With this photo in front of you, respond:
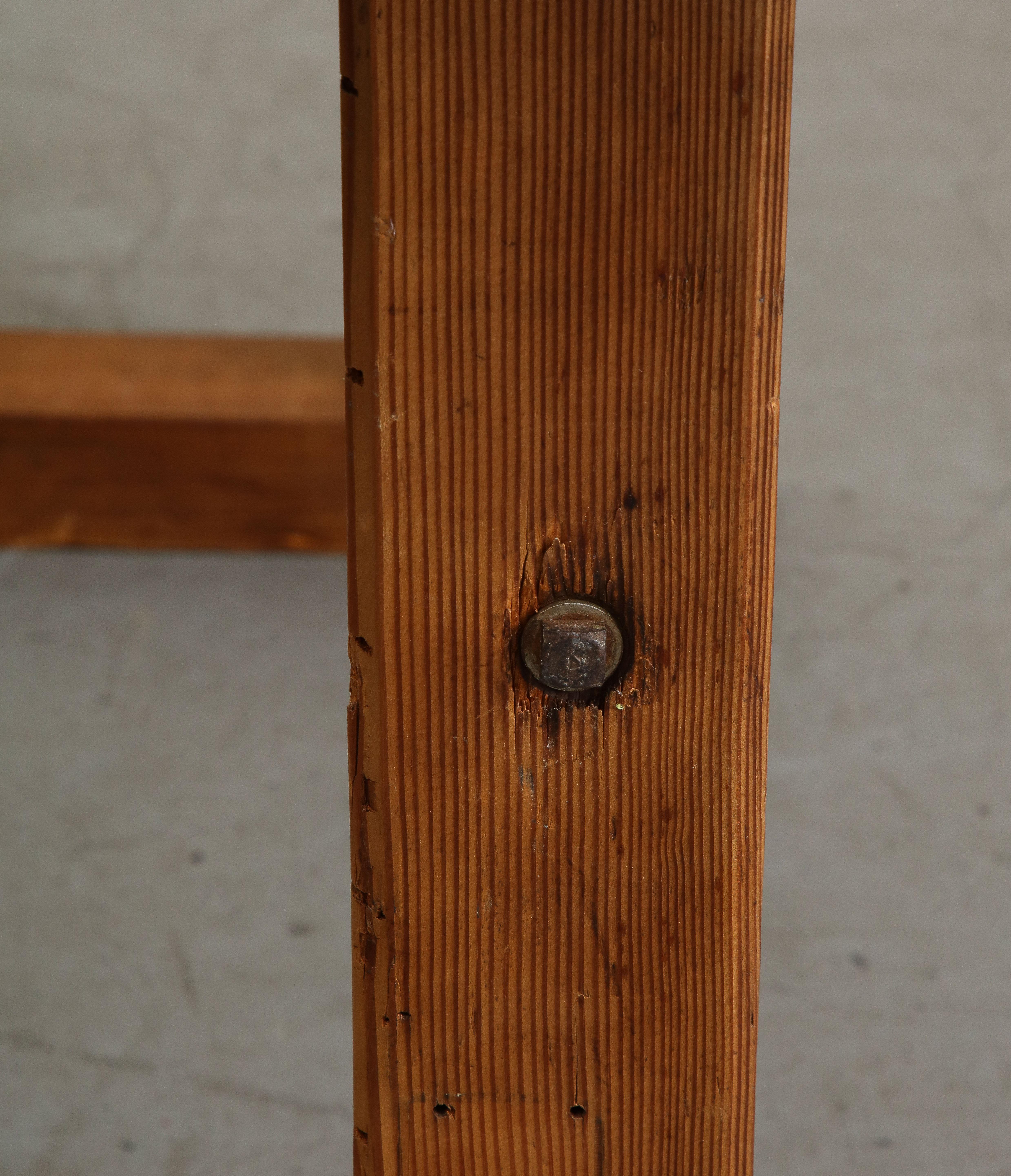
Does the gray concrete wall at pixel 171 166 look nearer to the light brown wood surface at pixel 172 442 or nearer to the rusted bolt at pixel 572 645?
the light brown wood surface at pixel 172 442

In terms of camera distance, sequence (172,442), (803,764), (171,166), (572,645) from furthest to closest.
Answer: (803,764) < (171,166) < (172,442) < (572,645)

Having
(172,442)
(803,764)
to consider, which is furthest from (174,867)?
(803,764)

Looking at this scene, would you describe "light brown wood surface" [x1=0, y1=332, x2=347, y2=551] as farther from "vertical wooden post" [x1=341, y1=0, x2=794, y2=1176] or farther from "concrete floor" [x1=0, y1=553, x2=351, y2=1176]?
"vertical wooden post" [x1=341, y1=0, x2=794, y2=1176]

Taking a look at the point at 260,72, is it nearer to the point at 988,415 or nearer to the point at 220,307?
the point at 220,307

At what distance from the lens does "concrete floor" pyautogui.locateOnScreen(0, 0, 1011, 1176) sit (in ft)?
3.23

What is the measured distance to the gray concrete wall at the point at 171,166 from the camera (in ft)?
3.10

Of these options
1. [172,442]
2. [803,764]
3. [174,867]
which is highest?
[172,442]

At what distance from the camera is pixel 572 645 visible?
9.5 inches

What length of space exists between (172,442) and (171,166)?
1.02ft

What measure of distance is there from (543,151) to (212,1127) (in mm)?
1193

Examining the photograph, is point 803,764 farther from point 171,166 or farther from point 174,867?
point 171,166

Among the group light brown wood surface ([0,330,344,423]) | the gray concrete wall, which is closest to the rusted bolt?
light brown wood surface ([0,330,344,423])

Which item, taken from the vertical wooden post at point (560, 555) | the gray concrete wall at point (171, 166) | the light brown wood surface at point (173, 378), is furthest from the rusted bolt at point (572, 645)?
the gray concrete wall at point (171, 166)

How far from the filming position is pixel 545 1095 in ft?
0.89
